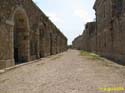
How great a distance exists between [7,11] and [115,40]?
900 centimetres

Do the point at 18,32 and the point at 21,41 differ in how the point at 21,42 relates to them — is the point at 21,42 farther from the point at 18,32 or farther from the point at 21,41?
→ the point at 18,32

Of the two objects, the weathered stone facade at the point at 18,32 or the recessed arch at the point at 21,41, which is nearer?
the weathered stone facade at the point at 18,32

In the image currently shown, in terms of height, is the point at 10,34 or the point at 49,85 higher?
the point at 10,34

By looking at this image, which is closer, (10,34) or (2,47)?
(2,47)

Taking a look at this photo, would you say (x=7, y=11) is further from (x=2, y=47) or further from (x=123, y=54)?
(x=123, y=54)

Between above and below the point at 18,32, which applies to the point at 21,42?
below

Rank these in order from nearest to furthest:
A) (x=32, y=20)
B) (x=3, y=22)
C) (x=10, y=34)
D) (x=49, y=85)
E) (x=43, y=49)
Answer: (x=49, y=85)
(x=3, y=22)
(x=10, y=34)
(x=32, y=20)
(x=43, y=49)

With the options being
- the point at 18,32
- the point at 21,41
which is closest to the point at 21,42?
the point at 21,41

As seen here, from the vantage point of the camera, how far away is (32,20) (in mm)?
16172

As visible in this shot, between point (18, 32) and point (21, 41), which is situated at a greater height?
point (18, 32)

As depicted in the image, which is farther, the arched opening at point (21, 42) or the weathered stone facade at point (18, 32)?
the arched opening at point (21, 42)

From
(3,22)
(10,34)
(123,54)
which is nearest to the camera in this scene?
(3,22)

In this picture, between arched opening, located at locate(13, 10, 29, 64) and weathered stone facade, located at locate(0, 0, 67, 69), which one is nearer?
weathered stone facade, located at locate(0, 0, 67, 69)

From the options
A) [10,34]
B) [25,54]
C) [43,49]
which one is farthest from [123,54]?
[43,49]
